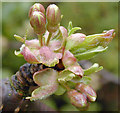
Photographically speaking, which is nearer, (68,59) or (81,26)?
(68,59)

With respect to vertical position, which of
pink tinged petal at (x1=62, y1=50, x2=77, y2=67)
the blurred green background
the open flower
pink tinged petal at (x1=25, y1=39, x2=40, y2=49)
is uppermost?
pink tinged petal at (x1=25, y1=39, x2=40, y2=49)

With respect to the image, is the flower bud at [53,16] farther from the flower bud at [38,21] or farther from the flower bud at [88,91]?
the flower bud at [88,91]

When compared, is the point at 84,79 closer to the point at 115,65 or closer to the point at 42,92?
the point at 42,92

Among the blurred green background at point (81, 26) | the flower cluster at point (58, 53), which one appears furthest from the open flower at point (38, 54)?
the blurred green background at point (81, 26)

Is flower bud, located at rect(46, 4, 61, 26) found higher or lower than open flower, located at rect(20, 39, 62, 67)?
higher

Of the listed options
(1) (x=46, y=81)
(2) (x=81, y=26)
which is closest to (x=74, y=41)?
(1) (x=46, y=81)

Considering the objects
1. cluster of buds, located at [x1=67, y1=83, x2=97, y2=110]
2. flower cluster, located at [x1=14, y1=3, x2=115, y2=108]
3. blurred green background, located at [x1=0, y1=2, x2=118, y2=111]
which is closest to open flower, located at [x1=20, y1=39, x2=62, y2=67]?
flower cluster, located at [x1=14, y1=3, x2=115, y2=108]

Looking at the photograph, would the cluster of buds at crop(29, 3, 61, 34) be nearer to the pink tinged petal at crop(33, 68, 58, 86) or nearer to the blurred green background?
the pink tinged petal at crop(33, 68, 58, 86)

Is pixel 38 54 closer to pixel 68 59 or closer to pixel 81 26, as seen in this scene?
pixel 68 59
